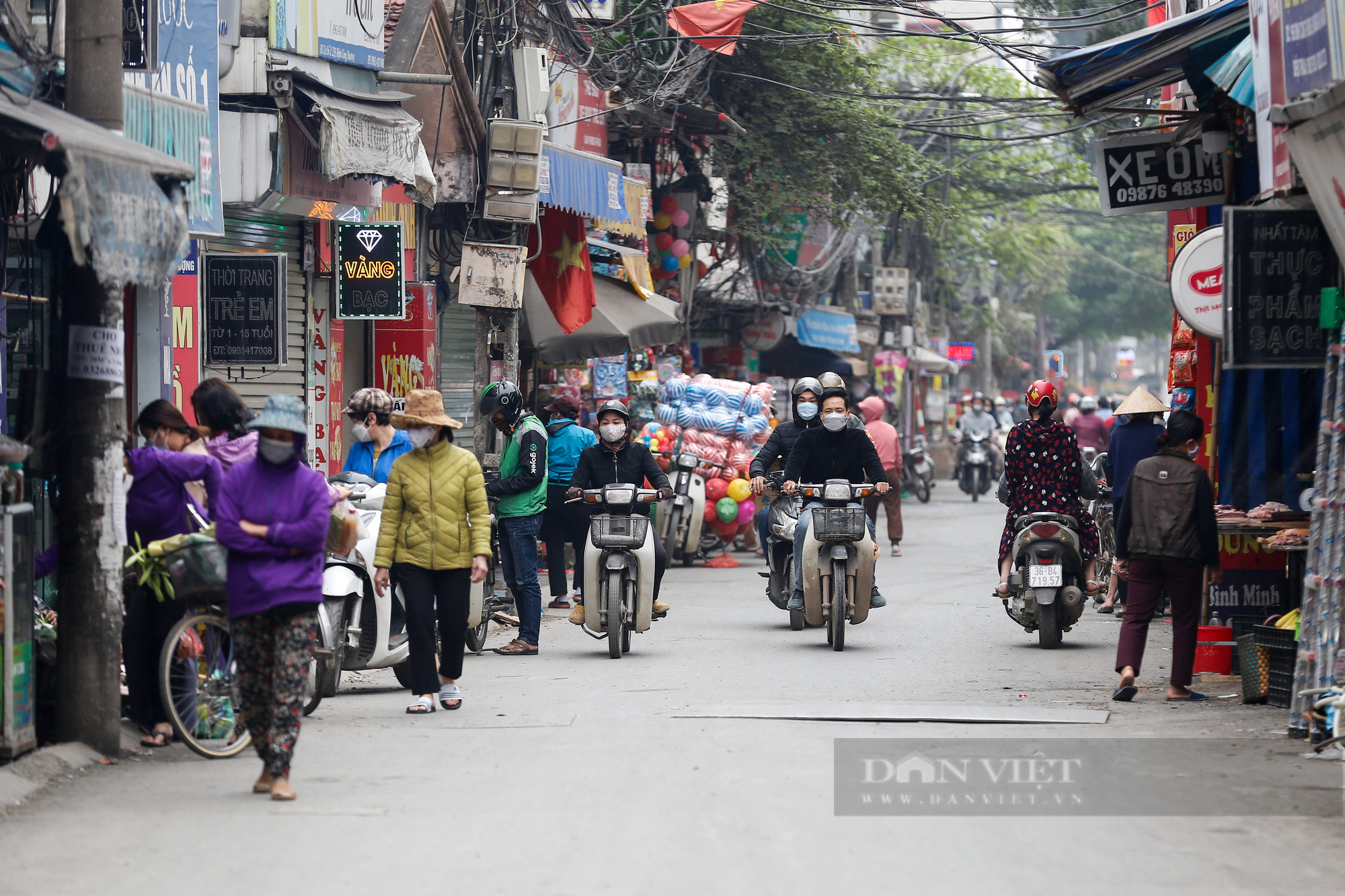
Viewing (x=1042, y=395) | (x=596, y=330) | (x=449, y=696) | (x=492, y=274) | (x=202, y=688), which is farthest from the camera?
(x=596, y=330)

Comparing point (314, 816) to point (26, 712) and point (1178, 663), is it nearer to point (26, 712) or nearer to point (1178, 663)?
point (26, 712)

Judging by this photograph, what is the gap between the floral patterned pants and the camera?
6.54m

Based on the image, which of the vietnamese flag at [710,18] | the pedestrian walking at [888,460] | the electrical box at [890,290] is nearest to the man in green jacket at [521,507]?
the pedestrian walking at [888,460]

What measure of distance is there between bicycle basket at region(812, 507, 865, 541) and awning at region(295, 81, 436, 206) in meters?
4.67

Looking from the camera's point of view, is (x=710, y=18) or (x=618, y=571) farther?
(x=710, y=18)

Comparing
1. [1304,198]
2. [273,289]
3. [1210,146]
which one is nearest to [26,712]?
[273,289]

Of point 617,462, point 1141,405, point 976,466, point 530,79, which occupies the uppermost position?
point 530,79

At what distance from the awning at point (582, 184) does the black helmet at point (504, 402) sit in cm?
457

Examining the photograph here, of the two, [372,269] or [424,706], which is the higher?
[372,269]

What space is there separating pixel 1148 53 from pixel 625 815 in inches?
232

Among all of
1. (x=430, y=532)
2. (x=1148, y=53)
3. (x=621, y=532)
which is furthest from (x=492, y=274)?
(x=1148, y=53)

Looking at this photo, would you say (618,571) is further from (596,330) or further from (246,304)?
(596,330)

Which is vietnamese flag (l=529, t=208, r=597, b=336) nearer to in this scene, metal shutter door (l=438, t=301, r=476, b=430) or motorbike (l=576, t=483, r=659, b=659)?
metal shutter door (l=438, t=301, r=476, b=430)

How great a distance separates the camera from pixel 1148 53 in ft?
31.5
